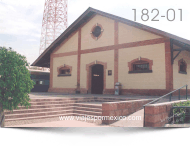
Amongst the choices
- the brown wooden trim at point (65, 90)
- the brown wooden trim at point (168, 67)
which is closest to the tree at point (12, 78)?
the brown wooden trim at point (168, 67)

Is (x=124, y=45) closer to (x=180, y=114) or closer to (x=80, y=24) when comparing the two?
(x=80, y=24)

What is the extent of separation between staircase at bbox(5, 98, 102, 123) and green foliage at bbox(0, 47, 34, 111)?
131 cm

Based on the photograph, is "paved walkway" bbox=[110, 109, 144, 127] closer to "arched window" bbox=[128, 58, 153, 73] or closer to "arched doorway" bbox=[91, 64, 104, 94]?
"arched window" bbox=[128, 58, 153, 73]

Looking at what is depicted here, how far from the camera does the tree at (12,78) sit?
18.7ft

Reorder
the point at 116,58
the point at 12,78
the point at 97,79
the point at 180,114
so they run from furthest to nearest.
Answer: the point at 97,79
the point at 116,58
the point at 180,114
the point at 12,78

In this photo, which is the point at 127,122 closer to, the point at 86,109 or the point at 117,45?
the point at 86,109

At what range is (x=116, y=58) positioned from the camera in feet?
46.4

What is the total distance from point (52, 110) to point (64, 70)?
9862mm

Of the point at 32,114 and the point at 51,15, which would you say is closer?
the point at 51,15

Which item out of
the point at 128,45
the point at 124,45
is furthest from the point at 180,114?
the point at 124,45

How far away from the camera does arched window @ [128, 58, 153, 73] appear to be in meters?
12.6

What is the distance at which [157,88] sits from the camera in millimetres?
12094

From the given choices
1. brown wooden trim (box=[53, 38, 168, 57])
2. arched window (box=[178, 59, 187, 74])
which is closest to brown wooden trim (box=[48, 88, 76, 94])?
brown wooden trim (box=[53, 38, 168, 57])

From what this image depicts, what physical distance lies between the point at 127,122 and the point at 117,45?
8.36 m
